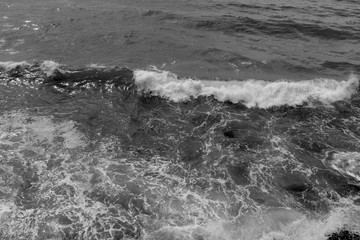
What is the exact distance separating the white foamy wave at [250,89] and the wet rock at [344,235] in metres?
6.24

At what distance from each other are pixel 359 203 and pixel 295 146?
8.95ft

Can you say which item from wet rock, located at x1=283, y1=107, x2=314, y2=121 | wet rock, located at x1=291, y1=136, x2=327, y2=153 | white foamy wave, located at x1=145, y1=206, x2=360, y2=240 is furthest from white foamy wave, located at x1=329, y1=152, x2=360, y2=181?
wet rock, located at x1=283, y1=107, x2=314, y2=121

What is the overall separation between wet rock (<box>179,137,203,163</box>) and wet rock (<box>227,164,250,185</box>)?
1.10 meters

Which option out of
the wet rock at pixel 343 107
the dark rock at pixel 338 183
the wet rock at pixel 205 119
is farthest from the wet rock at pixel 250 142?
the wet rock at pixel 343 107

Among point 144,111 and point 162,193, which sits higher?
point 144,111

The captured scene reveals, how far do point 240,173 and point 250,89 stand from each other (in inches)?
199

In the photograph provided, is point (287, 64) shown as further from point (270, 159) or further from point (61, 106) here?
point (61, 106)

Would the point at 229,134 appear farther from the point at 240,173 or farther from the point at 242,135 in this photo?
the point at 240,173

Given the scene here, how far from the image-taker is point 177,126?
12.0 m

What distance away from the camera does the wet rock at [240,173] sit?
975 centimetres

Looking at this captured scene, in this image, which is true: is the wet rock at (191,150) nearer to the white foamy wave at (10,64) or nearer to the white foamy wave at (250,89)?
the white foamy wave at (250,89)

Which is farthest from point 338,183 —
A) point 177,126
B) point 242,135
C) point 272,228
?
point 177,126

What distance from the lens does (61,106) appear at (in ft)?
42.0

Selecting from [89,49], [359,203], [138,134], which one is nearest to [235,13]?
[89,49]
